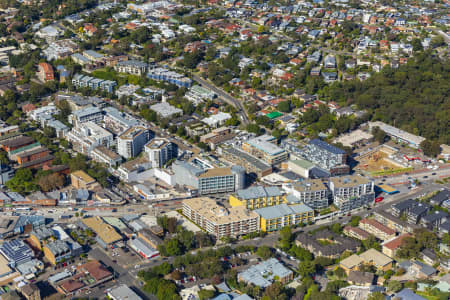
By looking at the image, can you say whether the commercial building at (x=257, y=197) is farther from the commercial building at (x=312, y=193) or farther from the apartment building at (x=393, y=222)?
the apartment building at (x=393, y=222)

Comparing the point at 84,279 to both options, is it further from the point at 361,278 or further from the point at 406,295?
the point at 406,295

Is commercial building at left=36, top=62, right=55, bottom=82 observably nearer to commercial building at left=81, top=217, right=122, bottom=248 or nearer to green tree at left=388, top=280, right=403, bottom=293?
commercial building at left=81, top=217, right=122, bottom=248

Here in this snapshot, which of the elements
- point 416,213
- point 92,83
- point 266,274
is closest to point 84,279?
point 266,274

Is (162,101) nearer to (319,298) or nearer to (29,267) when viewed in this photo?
(29,267)

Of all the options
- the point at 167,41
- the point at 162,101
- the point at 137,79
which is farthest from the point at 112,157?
the point at 167,41

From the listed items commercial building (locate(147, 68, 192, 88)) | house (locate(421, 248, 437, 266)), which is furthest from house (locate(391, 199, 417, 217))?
commercial building (locate(147, 68, 192, 88))

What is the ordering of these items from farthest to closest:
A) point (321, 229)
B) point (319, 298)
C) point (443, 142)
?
point (443, 142) → point (321, 229) → point (319, 298)

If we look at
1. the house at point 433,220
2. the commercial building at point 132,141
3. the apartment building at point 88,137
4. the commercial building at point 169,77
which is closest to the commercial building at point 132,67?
the commercial building at point 169,77
